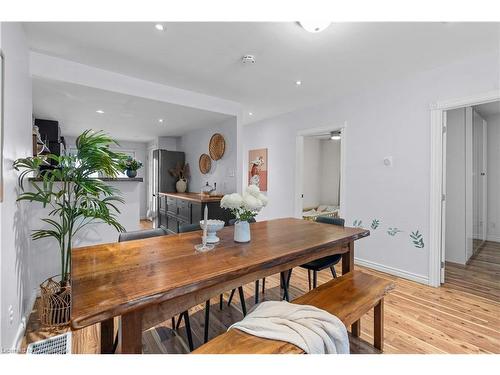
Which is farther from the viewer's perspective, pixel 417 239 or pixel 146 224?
pixel 146 224

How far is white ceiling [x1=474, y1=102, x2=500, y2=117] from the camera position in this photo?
3.89 metres

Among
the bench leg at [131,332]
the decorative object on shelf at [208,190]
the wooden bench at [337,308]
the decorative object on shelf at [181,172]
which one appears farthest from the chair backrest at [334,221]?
the decorative object on shelf at [181,172]

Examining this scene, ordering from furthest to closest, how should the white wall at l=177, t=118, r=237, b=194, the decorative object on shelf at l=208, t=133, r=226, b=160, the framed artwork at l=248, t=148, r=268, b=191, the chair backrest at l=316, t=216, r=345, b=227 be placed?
the framed artwork at l=248, t=148, r=268, b=191, the decorative object on shelf at l=208, t=133, r=226, b=160, the white wall at l=177, t=118, r=237, b=194, the chair backrest at l=316, t=216, r=345, b=227

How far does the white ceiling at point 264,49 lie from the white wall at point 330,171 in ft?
10.4

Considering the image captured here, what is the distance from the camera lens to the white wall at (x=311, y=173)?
611cm

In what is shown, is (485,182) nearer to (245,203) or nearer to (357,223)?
(357,223)

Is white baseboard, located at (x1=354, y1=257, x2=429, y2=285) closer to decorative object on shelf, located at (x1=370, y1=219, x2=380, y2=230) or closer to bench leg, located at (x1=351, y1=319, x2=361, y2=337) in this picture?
decorative object on shelf, located at (x1=370, y1=219, x2=380, y2=230)

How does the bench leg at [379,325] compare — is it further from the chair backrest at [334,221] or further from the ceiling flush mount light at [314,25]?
the ceiling flush mount light at [314,25]

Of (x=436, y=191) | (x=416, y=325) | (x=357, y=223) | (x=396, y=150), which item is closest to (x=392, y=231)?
(x=357, y=223)

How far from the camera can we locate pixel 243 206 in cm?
173

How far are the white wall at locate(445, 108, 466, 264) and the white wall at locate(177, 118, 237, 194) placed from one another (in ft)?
10.5

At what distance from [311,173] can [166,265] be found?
5.29 metres

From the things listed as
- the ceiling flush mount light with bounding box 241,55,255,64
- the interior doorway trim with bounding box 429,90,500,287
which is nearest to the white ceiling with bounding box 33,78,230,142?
the ceiling flush mount light with bounding box 241,55,255,64
